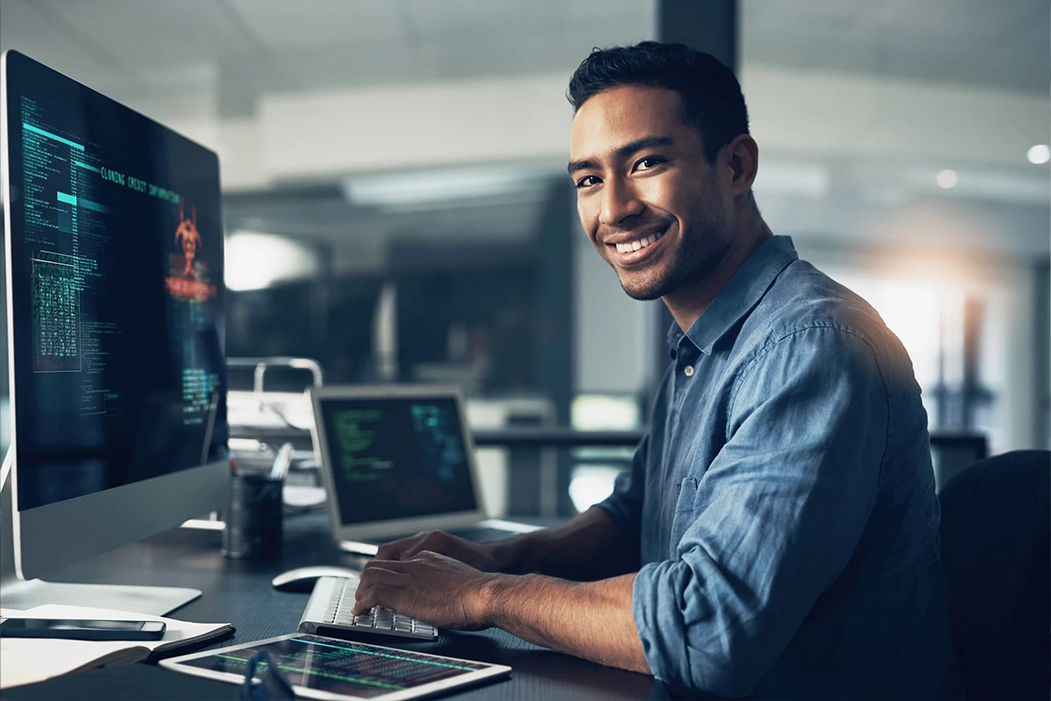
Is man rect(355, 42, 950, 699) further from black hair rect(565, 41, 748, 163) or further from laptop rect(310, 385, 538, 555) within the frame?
laptop rect(310, 385, 538, 555)

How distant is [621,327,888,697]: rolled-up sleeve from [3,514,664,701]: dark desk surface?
6 cm

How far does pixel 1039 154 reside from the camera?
4.09m

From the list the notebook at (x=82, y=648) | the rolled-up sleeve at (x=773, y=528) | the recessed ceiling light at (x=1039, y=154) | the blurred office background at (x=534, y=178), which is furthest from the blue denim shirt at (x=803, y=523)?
the recessed ceiling light at (x=1039, y=154)

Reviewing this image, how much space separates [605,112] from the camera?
1.03m

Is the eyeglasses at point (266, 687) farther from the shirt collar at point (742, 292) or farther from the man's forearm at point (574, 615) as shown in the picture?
the shirt collar at point (742, 292)

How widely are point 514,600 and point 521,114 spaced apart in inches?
148

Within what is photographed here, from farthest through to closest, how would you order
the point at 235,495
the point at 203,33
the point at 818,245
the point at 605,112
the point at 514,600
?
1. the point at 818,245
2. the point at 203,33
3. the point at 235,495
4. the point at 605,112
5. the point at 514,600

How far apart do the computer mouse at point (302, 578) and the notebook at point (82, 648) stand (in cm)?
21

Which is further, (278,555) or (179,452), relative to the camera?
(278,555)

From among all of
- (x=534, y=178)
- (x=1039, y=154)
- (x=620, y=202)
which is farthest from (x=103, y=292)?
(x=1039, y=154)

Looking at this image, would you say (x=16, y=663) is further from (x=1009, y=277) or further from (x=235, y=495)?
(x=1009, y=277)

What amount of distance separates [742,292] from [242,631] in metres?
0.68

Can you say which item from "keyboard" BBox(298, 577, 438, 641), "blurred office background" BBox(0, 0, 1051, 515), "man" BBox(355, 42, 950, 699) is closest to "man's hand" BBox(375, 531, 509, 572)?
"man" BBox(355, 42, 950, 699)

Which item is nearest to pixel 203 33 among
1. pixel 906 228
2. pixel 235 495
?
pixel 235 495
